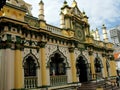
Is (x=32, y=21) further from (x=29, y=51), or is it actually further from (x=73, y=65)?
(x=73, y=65)

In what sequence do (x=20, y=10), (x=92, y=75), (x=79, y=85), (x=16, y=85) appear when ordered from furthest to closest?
1. (x=92, y=75)
2. (x=79, y=85)
3. (x=20, y=10)
4. (x=16, y=85)

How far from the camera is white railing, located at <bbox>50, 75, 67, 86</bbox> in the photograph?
1723cm

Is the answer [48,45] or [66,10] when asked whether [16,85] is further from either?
[66,10]

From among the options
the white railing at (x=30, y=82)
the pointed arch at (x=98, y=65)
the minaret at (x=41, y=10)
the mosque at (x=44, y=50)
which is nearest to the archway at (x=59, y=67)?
the mosque at (x=44, y=50)

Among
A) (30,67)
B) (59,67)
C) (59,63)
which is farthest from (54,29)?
(30,67)

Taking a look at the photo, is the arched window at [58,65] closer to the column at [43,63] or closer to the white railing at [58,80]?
the white railing at [58,80]

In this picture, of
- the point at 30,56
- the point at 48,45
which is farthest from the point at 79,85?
the point at 30,56

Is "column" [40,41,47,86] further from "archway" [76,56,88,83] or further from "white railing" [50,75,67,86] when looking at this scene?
"archway" [76,56,88,83]

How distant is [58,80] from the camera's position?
18.0 metres

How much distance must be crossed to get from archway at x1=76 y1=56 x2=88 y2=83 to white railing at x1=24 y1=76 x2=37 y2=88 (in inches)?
340

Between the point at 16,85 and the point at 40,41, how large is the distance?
4829 mm

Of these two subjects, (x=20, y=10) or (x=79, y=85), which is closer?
(x=20, y=10)

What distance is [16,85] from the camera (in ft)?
44.2

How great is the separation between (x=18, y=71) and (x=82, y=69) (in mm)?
11474
